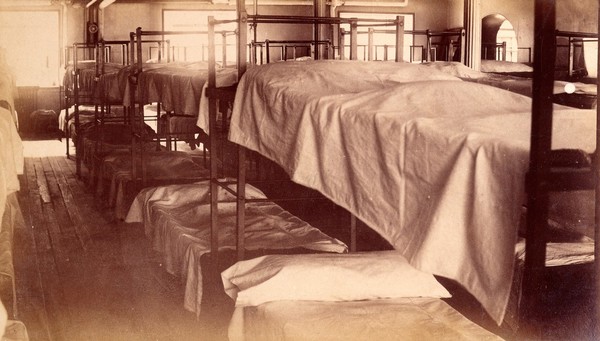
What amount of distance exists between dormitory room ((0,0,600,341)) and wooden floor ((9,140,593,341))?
0.06 ft

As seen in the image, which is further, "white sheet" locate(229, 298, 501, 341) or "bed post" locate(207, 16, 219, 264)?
"bed post" locate(207, 16, 219, 264)

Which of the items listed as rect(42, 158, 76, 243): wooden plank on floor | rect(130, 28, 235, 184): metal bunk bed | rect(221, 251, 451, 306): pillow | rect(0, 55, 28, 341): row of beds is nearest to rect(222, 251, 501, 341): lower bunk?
rect(221, 251, 451, 306): pillow

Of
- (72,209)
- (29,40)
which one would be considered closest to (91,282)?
(72,209)

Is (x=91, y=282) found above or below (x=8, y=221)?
below

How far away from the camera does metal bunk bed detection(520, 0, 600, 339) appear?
1816mm

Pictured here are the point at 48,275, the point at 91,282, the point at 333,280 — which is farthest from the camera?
the point at 48,275

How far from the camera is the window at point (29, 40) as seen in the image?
14828 mm

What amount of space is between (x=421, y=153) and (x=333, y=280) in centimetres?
107

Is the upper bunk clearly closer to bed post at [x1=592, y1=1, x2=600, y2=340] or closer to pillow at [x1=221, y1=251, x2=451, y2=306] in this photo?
bed post at [x1=592, y1=1, x2=600, y2=340]

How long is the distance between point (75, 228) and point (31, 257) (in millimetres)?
1084

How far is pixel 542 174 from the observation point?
71.4 inches

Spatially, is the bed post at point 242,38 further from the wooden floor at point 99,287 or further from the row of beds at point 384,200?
the wooden floor at point 99,287

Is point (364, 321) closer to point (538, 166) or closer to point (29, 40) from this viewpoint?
point (538, 166)

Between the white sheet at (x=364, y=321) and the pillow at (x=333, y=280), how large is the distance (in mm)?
34
